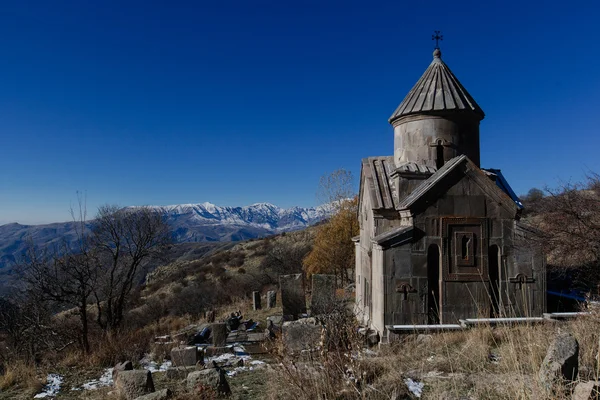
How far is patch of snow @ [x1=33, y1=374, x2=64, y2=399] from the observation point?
17.9ft

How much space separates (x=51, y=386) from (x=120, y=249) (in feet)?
26.0

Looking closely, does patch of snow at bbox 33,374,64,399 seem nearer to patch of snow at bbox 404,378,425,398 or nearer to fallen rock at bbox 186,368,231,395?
fallen rock at bbox 186,368,231,395

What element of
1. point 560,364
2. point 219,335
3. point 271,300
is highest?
point 560,364

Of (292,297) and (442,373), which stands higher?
(442,373)

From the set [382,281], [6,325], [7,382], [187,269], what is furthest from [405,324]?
[187,269]

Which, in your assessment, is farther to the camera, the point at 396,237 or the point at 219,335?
the point at 219,335

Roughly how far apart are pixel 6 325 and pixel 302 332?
10051 millimetres

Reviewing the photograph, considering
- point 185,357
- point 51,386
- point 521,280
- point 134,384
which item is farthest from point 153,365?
point 521,280

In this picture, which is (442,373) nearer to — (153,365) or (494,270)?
(494,270)

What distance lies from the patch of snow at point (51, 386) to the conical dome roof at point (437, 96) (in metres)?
8.52

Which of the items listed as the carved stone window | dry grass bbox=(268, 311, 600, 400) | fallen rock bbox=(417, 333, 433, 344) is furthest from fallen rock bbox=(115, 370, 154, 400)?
the carved stone window

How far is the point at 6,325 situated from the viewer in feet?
37.3

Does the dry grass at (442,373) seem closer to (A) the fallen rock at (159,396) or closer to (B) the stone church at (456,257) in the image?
(A) the fallen rock at (159,396)

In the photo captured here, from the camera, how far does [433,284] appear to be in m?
7.62
